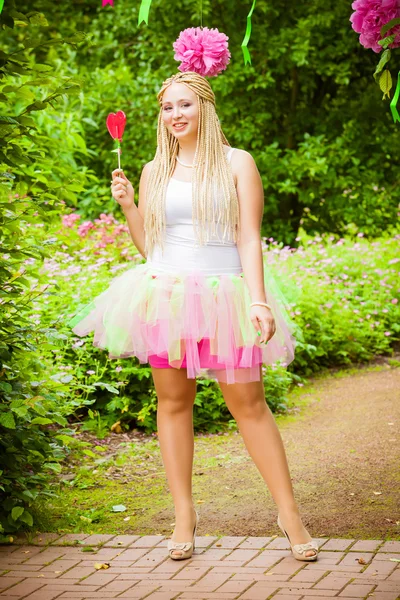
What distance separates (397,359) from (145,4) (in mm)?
5454

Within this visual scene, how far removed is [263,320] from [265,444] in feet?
1.55

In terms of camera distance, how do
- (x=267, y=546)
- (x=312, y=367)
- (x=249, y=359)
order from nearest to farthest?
(x=249, y=359), (x=267, y=546), (x=312, y=367)

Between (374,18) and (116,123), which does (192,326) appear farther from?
(374,18)

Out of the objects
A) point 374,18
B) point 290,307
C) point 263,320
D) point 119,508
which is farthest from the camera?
point 290,307

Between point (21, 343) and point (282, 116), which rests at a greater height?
point (282, 116)

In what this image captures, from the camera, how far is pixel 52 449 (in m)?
4.20

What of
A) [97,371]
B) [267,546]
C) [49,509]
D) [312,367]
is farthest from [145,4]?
[312,367]

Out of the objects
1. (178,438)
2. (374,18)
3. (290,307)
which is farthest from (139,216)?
(290,307)

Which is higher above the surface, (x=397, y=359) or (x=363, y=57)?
(x=363, y=57)

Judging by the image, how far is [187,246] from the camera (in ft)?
11.8

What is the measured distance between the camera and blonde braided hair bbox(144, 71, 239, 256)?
353cm

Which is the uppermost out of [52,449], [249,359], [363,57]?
[363,57]

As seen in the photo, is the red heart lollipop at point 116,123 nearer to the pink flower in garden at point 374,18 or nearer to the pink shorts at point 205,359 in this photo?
the pink shorts at point 205,359

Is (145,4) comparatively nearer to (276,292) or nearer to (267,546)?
(276,292)
